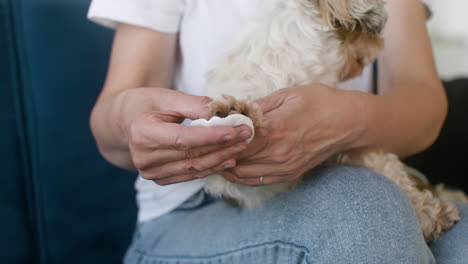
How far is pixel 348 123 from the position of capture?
0.87m

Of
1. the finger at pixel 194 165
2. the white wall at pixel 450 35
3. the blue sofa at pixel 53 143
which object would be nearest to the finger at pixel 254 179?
the finger at pixel 194 165

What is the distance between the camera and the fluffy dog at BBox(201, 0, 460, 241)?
892 mm

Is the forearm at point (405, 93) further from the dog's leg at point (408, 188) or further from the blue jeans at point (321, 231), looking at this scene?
the blue jeans at point (321, 231)

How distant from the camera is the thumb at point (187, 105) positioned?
0.68m

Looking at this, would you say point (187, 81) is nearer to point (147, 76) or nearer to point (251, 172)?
point (147, 76)

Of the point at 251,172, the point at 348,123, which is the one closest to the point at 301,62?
the point at 348,123

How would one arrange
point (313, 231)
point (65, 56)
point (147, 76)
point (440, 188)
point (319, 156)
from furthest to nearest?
point (440, 188)
point (65, 56)
point (147, 76)
point (319, 156)
point (313, 231)

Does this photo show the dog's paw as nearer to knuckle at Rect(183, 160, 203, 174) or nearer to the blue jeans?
knuckle at Rect(183, 160, 203, 174)

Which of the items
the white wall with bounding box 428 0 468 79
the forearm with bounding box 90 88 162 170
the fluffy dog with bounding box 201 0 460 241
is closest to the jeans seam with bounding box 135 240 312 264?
the fluffy dog with bounding box 201 0 460 241

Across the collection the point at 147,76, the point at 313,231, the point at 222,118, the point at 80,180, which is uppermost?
the point at 222,118

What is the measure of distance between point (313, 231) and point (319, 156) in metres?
0.17

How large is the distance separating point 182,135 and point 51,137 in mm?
802

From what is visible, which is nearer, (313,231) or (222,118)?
(222,118)

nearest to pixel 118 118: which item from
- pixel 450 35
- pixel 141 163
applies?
pixel 141 163
